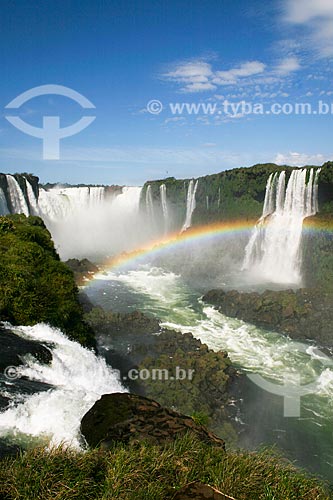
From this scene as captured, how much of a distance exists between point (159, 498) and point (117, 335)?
1514 cm

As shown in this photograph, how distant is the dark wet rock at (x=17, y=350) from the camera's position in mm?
7963

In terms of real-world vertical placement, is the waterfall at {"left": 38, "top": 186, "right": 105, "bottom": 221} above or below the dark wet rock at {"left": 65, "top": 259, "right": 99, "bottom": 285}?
above

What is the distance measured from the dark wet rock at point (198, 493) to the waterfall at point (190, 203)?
143ft

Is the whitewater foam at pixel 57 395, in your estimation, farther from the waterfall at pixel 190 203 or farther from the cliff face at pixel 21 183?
the waterfall at pixel 190 203

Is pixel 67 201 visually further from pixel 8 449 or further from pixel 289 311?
pixel 8 449

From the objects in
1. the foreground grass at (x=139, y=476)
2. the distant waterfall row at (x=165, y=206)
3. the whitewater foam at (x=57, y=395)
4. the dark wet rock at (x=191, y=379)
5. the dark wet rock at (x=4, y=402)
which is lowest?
the dark wet rock at (x=191, y=379)

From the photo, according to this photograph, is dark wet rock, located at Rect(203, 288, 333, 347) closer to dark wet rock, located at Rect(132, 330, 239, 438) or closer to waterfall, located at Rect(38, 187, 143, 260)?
dark wet rock, located at Rect(132, 330, 239, 438)

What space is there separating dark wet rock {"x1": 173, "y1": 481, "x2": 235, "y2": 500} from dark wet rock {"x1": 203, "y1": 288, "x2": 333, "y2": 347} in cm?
1885

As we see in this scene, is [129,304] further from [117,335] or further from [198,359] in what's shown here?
[198,359]

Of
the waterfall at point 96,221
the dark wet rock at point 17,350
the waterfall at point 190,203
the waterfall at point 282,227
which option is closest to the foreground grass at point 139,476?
the dark wet rock at point 17,350

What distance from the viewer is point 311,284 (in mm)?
30125

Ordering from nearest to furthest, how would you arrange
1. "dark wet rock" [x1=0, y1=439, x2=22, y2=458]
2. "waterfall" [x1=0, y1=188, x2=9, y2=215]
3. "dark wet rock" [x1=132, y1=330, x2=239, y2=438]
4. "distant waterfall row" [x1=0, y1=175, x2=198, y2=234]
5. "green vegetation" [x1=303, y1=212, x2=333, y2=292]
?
"dark wet rock" [x1=0, y1=439, x2=22, y2=458], "dark wet rock" [x1=132, y1=330, x2=239, y2=438], "green vegetation" [x1=303, y1=212, x2=333, y2=292], "waterfall" [x1=0, y1=188, x2=9, y2=215], "distant waterfall row" [x1=0, y1=175, x2=198, y2=234]
